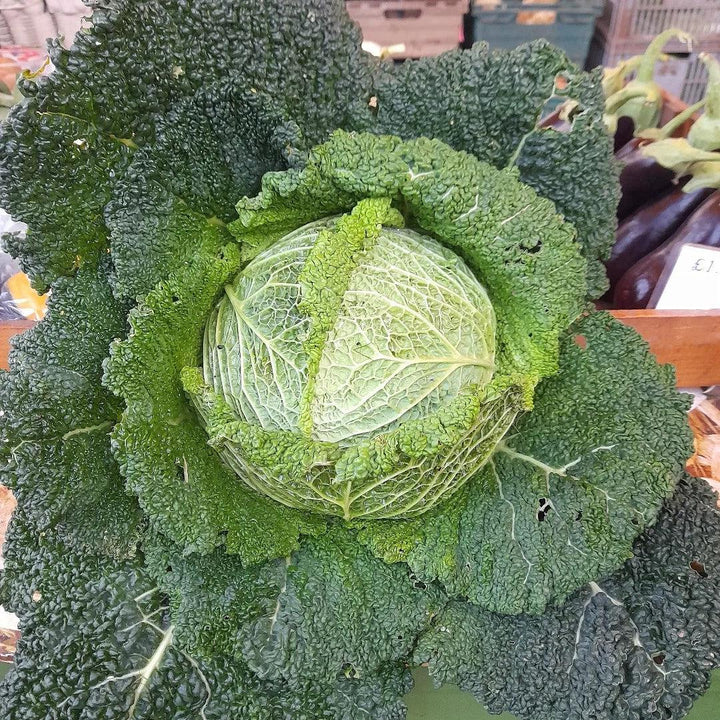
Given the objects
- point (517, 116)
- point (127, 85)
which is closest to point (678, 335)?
point (517, 116)

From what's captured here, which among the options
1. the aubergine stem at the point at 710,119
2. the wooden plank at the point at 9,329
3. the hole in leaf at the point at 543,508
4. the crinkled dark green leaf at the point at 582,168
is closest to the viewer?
the crinkled dark green leaf at the point at 582,168

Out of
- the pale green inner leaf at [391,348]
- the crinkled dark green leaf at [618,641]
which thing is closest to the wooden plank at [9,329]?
the pale green inner leaf at [391,348]

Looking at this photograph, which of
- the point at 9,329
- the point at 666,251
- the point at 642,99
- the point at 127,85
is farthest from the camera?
the point at 642,99

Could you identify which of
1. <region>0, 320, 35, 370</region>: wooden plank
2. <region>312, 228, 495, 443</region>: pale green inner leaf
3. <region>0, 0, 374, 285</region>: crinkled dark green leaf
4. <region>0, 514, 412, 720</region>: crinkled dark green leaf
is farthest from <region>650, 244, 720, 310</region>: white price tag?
<region>0, 320, 35, 370</region>: wooden plank

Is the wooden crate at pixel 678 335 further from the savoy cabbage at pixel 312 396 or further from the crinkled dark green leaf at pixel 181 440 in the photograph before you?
the crinkled dark green leaf at pixel 181 440

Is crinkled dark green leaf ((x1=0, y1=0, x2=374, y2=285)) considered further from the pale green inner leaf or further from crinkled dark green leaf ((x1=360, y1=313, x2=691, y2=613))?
crinkled dark green leaf ((x1=360, y1=313, x2=691, y2=613))

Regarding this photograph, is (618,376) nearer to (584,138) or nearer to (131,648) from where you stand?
(584,138)

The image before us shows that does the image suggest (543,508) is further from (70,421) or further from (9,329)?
(9,329)
